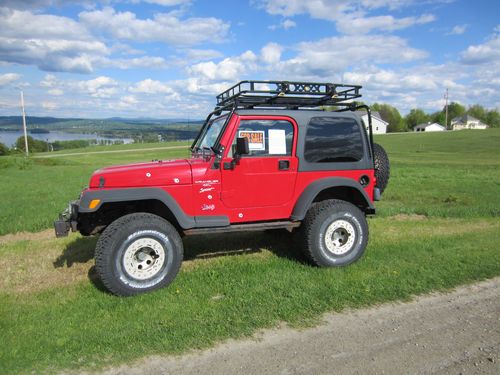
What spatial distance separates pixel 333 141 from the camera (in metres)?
5.50

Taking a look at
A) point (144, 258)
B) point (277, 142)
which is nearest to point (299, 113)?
point (277, 142)

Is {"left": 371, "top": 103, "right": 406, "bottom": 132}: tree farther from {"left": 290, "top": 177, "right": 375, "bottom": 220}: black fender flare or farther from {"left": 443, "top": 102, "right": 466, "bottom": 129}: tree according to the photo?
{"left": 290, "top": 177, "right": 375, "bottom": 220}: black fender flare

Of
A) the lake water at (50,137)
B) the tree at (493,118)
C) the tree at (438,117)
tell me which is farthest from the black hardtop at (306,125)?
the tree at (493,118)

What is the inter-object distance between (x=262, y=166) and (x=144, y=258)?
73.4 inches

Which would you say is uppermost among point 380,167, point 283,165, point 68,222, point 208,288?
point 283,165

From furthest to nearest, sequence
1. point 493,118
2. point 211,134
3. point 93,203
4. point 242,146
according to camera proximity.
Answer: point 493,118
point 211,134
point 242,146
point 93,203

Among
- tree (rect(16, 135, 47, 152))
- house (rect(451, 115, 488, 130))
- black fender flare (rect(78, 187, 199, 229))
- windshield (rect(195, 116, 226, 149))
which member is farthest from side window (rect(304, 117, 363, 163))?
house (rect(451, 115, 488, 130))

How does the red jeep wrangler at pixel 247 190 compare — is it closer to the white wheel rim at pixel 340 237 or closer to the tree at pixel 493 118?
the white wheel rim at pixel 340 237

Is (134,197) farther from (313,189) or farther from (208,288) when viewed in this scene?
(313,189)

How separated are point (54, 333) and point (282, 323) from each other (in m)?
2.17

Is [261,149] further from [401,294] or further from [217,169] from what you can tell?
[401,294]

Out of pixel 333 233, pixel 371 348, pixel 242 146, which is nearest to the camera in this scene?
pixel 371 348

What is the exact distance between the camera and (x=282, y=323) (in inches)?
154

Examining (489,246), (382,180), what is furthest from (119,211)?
(489,246)
